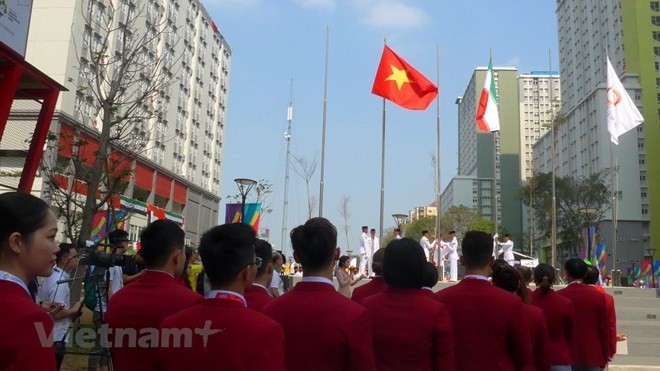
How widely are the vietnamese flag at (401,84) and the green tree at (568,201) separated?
34660 mm

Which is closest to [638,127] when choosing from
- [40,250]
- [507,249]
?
[507,249]

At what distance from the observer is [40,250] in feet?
5.84

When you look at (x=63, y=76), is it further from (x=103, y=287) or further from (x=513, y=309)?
(x=513, y=309)

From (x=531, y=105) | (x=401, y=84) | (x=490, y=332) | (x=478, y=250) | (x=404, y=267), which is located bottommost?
(x=490, y=332)

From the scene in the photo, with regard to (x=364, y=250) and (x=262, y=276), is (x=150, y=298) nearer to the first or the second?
(x=262, y=276)

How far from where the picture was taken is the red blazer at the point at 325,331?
2.21 metres

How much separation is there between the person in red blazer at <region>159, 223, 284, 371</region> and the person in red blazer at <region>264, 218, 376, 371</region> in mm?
336

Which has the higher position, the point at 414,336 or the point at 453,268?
the point at 414,336

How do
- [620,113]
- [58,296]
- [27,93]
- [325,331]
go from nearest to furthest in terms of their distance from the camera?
[325,331] → [58,296] → [27,93] → [620,113]

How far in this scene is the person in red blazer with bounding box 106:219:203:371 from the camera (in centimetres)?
254

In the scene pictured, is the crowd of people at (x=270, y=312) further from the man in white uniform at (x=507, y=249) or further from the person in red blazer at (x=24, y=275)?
the man in white uniform at (x=507, y=249)

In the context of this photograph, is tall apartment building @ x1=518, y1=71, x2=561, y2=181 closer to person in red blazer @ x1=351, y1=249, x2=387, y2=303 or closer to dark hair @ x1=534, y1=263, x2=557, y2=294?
dark hair @ x1=534, y1=263, x2=557, y2=294

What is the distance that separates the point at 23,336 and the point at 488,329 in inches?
88.7

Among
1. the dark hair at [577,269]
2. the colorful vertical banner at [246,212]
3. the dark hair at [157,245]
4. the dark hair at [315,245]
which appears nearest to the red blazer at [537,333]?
the dark hair at [315,245]
